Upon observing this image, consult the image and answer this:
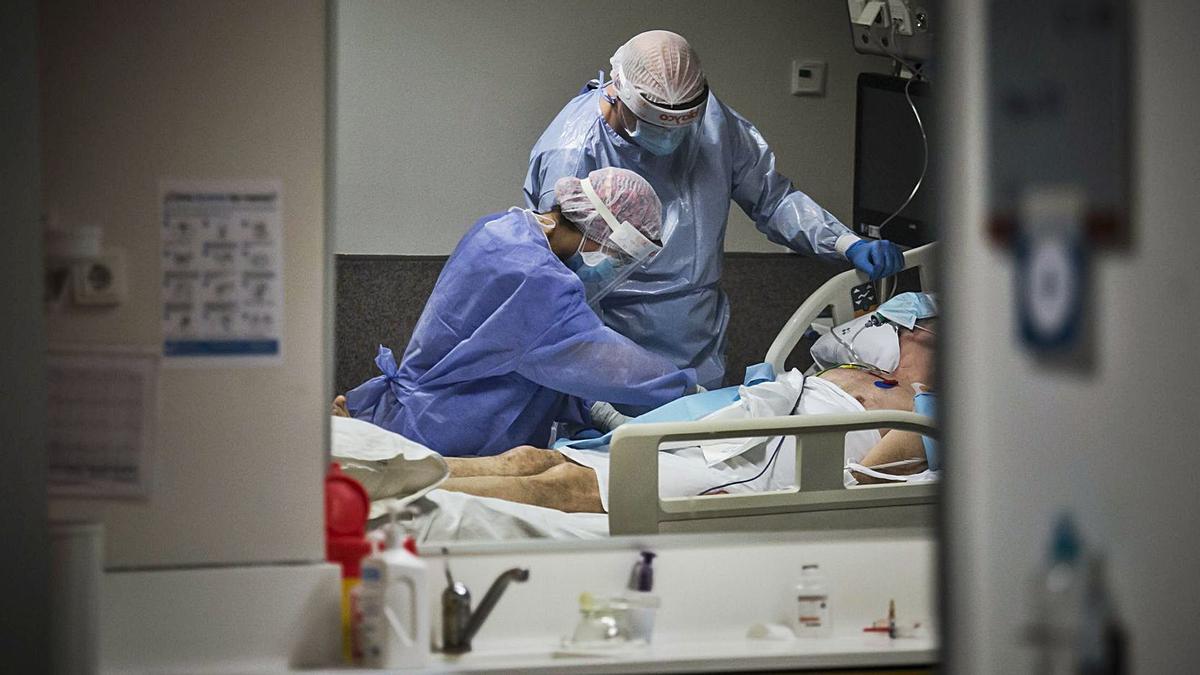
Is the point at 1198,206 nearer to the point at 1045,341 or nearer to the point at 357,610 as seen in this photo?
the point at 1045,341

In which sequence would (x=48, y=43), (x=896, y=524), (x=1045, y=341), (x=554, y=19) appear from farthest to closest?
1. (x=554, y=19)
2. (x=896, y=524)
3. (x=48, y=43)
4. (x=1045, y=341)

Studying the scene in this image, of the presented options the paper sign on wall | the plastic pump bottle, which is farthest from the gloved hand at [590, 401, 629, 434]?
the paper sign on wall

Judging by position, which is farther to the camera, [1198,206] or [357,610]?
[357,610]

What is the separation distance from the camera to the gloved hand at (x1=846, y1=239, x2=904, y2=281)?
306 centimetres

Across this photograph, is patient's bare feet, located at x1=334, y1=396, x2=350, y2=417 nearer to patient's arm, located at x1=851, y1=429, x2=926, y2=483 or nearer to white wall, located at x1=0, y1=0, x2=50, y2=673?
patient's arm, located at x1=851, y1=429, x2=926, y2=483

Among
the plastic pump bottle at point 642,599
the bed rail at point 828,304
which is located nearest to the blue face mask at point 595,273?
the bed rail at point 828,304

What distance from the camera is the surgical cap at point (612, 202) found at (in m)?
2.94

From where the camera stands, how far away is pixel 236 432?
1579 mm

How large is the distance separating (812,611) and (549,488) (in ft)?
2.95

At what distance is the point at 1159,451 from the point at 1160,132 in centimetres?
20

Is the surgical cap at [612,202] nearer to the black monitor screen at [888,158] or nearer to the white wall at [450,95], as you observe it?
the white wall at [450,95]

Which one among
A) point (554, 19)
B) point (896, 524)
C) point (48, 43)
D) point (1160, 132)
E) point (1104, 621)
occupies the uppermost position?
point (554, 19)

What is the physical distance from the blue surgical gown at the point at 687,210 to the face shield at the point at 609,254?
0.08 metres

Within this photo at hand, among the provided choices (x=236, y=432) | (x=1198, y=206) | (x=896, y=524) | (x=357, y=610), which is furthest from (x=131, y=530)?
(x=896, y=524)
